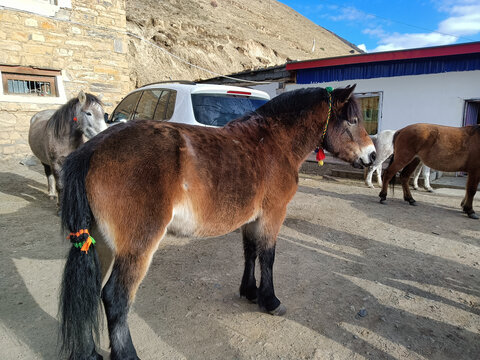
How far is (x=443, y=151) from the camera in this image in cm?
575

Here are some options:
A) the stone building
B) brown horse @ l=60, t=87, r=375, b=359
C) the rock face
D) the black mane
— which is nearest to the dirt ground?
brown horse @ l=60, t=87, r=375, b=359

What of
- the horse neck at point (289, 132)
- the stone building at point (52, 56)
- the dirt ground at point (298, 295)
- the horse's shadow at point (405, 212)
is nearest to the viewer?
the dirt ground at point (298, 295)

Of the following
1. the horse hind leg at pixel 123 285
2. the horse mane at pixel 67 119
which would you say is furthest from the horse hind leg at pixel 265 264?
the horse mane at pixel 67 119

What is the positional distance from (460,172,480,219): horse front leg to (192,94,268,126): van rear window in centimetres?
441

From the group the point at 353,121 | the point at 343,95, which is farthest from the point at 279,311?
the point at 343,95

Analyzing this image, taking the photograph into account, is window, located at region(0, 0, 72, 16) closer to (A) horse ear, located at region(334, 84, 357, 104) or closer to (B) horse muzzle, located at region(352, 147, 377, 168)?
(A) horse ear, located at region(334, 84, 357, 104)

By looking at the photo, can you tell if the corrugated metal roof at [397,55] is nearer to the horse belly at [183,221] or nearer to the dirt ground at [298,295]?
the dirt ground at [298,295]

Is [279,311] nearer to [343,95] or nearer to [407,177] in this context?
[343,95]

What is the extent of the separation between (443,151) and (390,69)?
4.87m

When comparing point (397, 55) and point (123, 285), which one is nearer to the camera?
point (123, 285)

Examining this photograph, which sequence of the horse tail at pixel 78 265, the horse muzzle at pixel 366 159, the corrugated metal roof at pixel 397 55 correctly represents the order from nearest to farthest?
1. the horse tail at pixel 78 265
2. the horse muzzle at pixel 366 159
3. the corrugated metal roof at pixel 397 55

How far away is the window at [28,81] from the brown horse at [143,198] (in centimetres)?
965

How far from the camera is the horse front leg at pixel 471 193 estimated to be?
17.4ft

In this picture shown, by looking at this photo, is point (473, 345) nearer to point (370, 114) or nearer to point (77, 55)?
point (370, 114)
